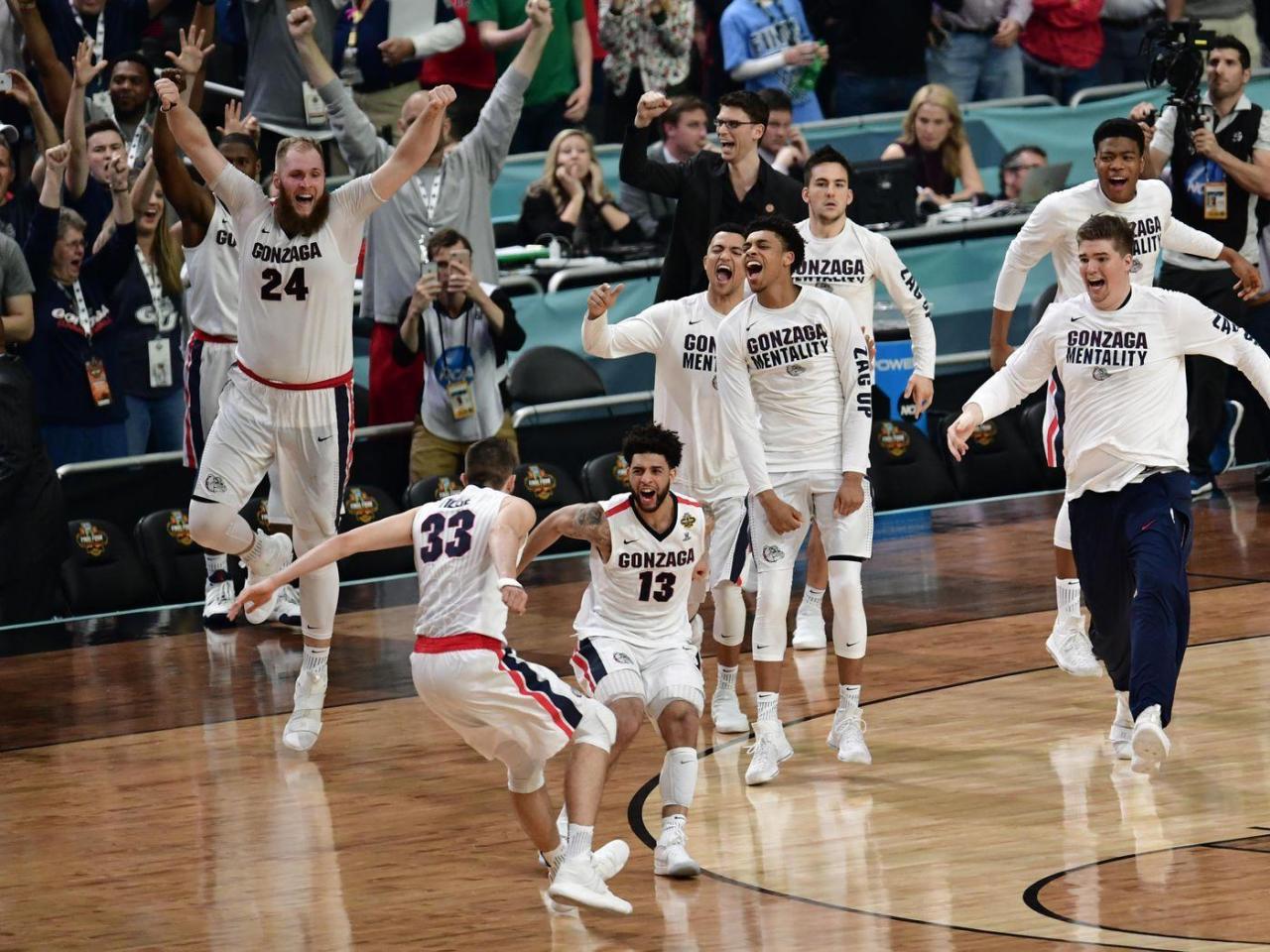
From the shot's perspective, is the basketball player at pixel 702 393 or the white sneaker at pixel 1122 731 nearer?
the white sneaker at pixel 1122 731

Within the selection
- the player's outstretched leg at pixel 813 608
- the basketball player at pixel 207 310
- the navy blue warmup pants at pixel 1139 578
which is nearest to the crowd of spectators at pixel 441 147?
the basketball player at pixel 207 310

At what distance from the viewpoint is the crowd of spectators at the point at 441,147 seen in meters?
11.5

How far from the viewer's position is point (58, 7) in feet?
42.2

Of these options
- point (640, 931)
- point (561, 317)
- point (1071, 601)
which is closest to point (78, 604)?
point (561, 317)

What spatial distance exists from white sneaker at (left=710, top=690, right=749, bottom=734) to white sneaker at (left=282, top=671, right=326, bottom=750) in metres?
1.61

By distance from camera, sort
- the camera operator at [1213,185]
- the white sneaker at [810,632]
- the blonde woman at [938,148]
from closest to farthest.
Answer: the white sneaker at [810,632]
the camera operator at [1213,185]
the blonde woman at [938,148]

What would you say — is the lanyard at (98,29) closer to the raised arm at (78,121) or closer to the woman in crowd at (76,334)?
the raised arm at (78,121)

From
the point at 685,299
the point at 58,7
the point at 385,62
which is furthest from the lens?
the point at 385,62

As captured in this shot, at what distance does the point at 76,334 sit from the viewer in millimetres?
11758

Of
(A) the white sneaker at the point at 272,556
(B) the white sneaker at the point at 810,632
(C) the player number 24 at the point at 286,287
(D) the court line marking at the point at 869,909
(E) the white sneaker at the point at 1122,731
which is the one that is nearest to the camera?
(D) the court line marking at the point at 869,909

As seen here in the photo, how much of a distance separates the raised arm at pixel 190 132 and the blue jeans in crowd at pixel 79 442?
10.8ft

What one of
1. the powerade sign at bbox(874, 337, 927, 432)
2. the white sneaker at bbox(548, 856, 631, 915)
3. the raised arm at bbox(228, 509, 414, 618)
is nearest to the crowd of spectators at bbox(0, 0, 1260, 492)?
the powerade sign at bbox(874, 337, 927, 432)

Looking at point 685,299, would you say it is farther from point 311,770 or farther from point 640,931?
point 640,931

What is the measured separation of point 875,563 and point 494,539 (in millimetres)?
5804
